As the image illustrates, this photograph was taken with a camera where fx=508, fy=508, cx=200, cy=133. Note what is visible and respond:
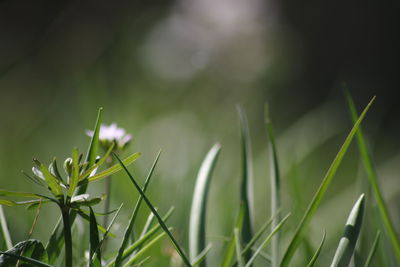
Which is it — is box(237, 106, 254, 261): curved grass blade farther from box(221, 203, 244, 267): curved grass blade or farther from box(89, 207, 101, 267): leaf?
box(89, 207, 101, 267): leaf

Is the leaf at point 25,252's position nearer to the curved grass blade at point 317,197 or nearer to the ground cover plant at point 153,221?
the ground cover plant at point 153,221

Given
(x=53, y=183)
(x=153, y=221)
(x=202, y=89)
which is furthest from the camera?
(x=202, y=89)

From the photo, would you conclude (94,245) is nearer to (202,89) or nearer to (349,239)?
(349,239)

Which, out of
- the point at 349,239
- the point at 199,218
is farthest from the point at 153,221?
the point at 349,239

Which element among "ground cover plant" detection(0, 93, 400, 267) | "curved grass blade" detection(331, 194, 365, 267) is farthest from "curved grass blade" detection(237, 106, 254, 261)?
"curved grass blade" detection(331, 194, 365, 267)

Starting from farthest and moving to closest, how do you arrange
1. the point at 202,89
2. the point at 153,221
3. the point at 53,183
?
the point at 202,89 → the point at 153,221 → the point at 53,183
